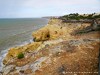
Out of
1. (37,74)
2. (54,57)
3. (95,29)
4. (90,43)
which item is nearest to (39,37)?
(95,29)

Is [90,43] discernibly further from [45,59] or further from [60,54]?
[45,59]

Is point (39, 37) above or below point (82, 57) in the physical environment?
below

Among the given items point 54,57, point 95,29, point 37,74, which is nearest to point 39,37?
point 95,29

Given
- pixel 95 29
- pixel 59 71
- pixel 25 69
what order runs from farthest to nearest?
pixel 95 29, pixel 25 69, pixel 59 71

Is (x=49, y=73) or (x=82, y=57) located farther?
(x=82, y=57)

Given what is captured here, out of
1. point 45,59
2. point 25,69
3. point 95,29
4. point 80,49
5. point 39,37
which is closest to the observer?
point 25,69

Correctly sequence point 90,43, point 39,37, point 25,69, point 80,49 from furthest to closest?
point 39,37 < point 90,43 < point 80,49 < point 25,69

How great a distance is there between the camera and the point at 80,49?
18.0 meters

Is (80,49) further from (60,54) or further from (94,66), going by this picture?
(94,66)

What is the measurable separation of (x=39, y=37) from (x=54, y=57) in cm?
2390

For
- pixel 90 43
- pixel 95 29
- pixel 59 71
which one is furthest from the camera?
pixel 95 29

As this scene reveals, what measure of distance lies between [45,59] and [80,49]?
352cm

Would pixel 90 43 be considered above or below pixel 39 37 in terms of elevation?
above

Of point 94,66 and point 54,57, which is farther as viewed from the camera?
point 54,57
